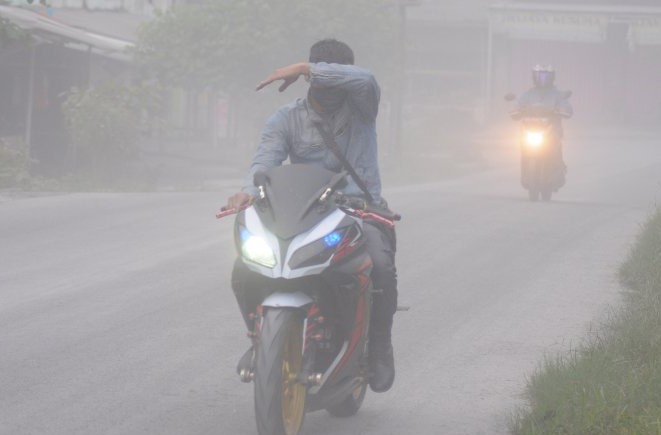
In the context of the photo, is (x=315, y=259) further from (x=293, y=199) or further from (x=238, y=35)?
(x=238, y=35)

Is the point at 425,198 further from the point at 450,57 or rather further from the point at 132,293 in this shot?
the point at 450,57

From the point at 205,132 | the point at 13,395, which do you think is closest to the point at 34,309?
the point at 13,395

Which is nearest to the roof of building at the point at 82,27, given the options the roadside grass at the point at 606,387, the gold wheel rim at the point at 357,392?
the roadside grass at the point at 606,387

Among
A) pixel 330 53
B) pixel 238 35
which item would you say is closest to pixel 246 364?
pixel 330 53

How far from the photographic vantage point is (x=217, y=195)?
17172 millimetres

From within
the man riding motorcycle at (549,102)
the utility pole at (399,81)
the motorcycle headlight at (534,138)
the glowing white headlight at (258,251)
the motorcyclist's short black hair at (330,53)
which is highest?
the utility pole at (399,81)

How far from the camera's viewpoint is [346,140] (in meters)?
5.66

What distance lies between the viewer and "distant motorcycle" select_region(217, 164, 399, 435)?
4.77 m

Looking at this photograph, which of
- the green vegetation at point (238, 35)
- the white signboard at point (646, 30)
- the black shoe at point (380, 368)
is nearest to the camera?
the black shoe at point (380, 368)

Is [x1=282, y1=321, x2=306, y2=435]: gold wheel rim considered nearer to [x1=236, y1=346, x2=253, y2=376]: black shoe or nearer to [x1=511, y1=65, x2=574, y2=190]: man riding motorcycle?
[x1=236, y1=346, x2=253, y2=376]: black shoe

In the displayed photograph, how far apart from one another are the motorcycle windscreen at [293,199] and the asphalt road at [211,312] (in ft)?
3.72

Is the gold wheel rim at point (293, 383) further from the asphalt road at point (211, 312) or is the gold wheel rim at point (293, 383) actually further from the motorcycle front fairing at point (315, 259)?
the asphalt road at point (211, 312)

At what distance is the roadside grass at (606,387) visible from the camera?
5.11 meters

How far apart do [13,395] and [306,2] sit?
2311 centimetres
